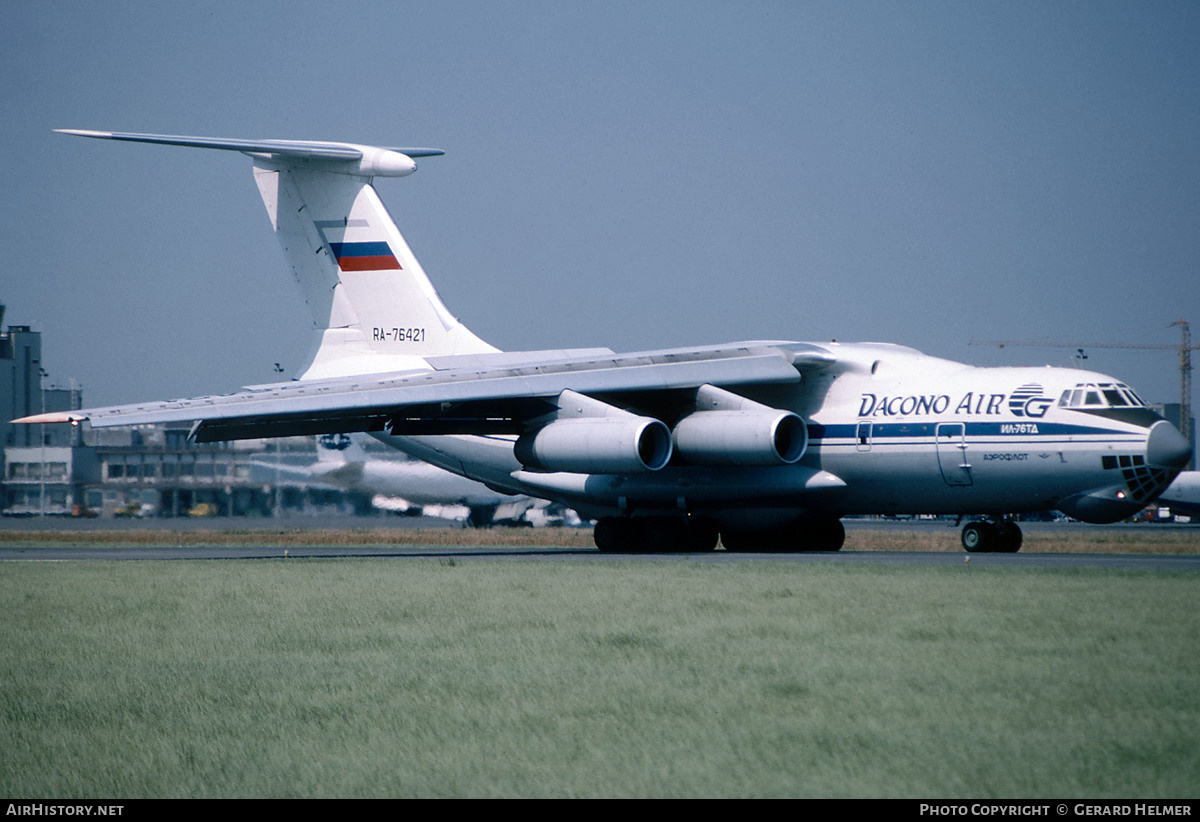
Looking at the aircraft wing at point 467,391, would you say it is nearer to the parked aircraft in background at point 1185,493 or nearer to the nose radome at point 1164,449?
the nose radome at point 1164,449

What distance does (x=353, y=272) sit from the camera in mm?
24422

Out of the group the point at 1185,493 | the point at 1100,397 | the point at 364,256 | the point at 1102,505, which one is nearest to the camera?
the point at 1102,505

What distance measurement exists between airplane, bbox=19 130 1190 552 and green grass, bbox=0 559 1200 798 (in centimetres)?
704

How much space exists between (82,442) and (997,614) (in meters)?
38.5

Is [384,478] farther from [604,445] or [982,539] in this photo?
[982,539]

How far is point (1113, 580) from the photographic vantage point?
1223 centimetres

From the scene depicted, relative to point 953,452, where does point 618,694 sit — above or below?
below

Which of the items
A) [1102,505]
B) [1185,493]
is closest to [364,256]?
[1102,505]

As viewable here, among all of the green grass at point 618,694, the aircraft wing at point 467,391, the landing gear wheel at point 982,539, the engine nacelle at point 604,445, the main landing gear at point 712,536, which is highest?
the aircraft wing at point 467,391

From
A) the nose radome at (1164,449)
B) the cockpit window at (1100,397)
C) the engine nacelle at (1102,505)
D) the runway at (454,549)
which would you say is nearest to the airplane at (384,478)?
the runway at (454,549)

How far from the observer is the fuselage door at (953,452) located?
19.0 m

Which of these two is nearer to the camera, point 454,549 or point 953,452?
point 953,452

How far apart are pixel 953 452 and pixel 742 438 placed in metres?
3.03

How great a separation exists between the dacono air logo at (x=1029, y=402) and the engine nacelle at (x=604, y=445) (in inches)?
198
